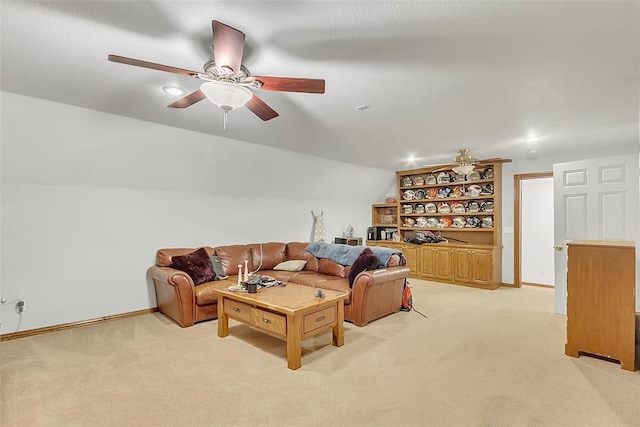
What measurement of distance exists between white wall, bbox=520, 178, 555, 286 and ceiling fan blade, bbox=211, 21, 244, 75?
6.16m

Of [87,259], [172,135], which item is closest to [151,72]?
[172,135]

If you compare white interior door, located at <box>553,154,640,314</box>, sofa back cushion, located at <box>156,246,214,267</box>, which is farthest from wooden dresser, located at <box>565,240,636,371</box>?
sofa back cushion, located at <box>156,246,214,267</box>

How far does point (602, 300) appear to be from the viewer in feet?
9.53

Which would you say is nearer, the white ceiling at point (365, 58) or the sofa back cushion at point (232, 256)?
the white ceiling at point (365, 58)

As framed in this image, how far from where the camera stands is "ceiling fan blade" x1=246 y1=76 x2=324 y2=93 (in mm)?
1987

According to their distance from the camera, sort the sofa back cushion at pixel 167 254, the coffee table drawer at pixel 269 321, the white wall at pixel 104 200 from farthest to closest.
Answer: the sofa back cushion at pixel 167 254, the white wall at pixel 104 200, the coffee table drawer at pixel 269 321

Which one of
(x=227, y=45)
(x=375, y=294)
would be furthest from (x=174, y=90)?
(x=375, y=294)

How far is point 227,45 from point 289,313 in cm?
207

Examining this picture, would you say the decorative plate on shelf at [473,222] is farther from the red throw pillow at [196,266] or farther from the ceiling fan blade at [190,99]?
the ceiling fan blade at [190,99]

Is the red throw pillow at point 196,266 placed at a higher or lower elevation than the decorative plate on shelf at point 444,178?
lower

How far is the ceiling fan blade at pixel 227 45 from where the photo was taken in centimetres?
165

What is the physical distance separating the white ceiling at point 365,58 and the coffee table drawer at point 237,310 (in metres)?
2.03

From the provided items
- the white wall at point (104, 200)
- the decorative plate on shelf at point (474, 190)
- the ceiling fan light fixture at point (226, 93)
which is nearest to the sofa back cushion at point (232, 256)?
the white wall at point (104, 200)

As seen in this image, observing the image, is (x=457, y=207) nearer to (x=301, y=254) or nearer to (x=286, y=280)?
(x=301, y=254)
